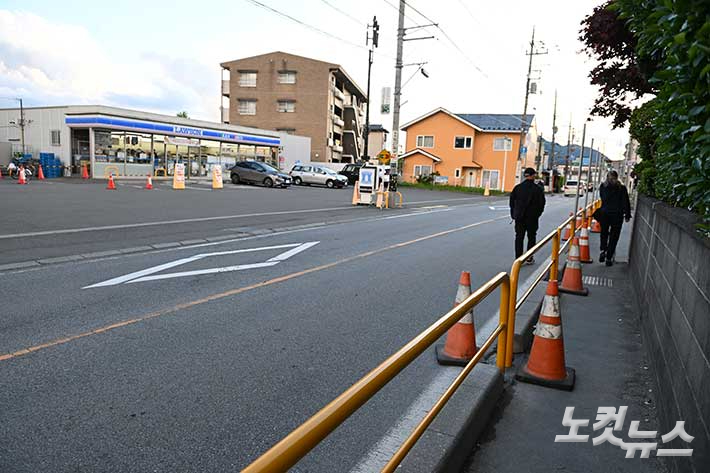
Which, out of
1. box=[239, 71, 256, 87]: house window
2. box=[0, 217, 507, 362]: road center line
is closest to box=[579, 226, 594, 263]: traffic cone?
box=[0, 217, 507, 362]: road center line

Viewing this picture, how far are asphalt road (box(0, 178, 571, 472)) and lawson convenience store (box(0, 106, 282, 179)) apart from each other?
996 inches

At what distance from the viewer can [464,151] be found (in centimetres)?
5659

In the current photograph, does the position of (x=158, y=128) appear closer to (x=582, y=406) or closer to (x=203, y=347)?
(x=203, y=347)

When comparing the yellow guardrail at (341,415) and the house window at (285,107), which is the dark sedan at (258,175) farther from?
the yellow guardrail at (341,415)

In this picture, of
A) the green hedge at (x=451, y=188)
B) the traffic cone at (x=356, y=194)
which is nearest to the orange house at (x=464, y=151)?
the green hedge at (x=451, y=188)

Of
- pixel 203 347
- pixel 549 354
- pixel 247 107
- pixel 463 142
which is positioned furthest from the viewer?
pixel 247 107

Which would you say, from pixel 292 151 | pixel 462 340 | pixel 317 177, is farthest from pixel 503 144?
pixel 462 340

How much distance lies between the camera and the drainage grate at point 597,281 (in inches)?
344

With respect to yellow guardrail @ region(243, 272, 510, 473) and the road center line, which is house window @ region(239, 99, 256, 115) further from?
yellow guardrail @ region(243, 272, 510, 473)

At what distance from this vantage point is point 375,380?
1.82 metres

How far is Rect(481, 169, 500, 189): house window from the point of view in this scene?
187 ft

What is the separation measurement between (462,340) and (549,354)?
0.75 meters

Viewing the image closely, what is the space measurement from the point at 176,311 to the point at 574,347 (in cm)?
443

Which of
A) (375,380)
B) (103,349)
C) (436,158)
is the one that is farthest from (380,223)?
(436,158)
